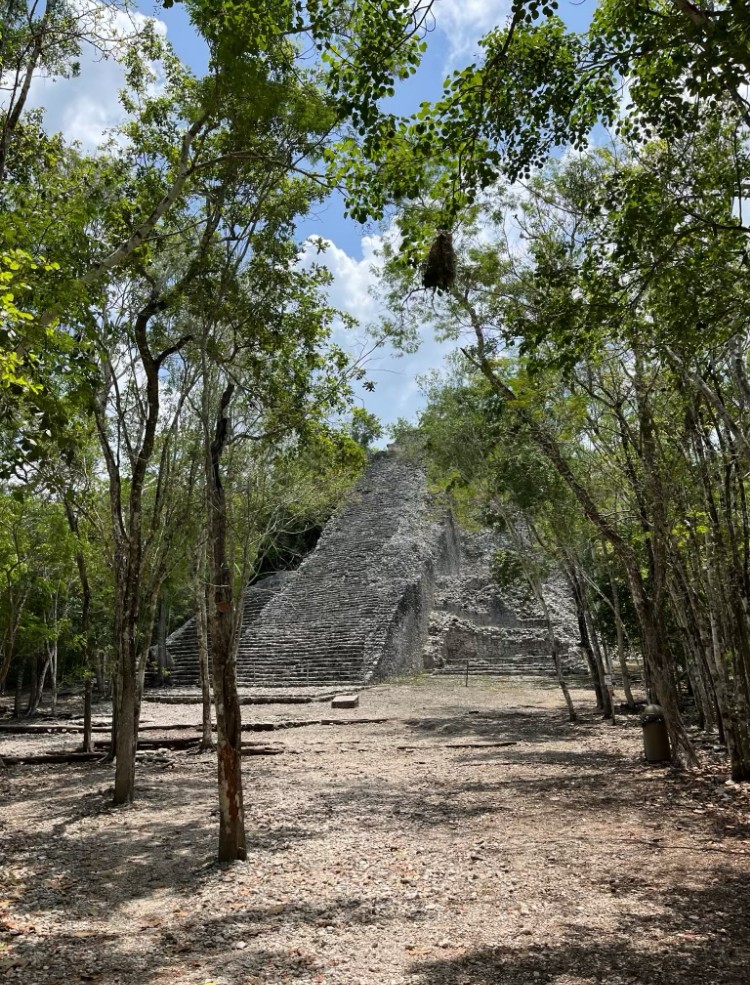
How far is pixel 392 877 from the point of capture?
236 inches

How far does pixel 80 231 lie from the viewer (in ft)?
21.5

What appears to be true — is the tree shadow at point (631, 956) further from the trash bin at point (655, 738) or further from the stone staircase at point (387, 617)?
the stone staircase at point (387, 617)

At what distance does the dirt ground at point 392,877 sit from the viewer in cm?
431

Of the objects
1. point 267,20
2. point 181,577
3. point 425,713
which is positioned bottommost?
point 425,713

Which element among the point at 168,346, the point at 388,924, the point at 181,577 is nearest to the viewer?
the point at 388,924

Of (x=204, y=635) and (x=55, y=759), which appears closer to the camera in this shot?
(x=55, y=759)

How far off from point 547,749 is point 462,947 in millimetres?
8951

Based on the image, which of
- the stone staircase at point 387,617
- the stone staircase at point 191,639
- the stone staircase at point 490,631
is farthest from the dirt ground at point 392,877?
the stone staircase at point 490,631

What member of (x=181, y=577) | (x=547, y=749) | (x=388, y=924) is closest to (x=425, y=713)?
(x=547, y=749)

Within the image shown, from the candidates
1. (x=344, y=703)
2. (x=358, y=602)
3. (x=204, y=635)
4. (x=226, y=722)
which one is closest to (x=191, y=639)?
(x=358, y=602)

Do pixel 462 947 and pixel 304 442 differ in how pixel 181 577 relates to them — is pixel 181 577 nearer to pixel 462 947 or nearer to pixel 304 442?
pixel 304 442

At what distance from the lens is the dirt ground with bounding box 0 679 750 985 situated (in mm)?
4312

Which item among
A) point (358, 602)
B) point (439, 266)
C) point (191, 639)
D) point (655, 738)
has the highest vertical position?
point (439, 266)

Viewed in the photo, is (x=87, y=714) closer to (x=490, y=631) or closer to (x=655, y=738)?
(x=655, y=738)
